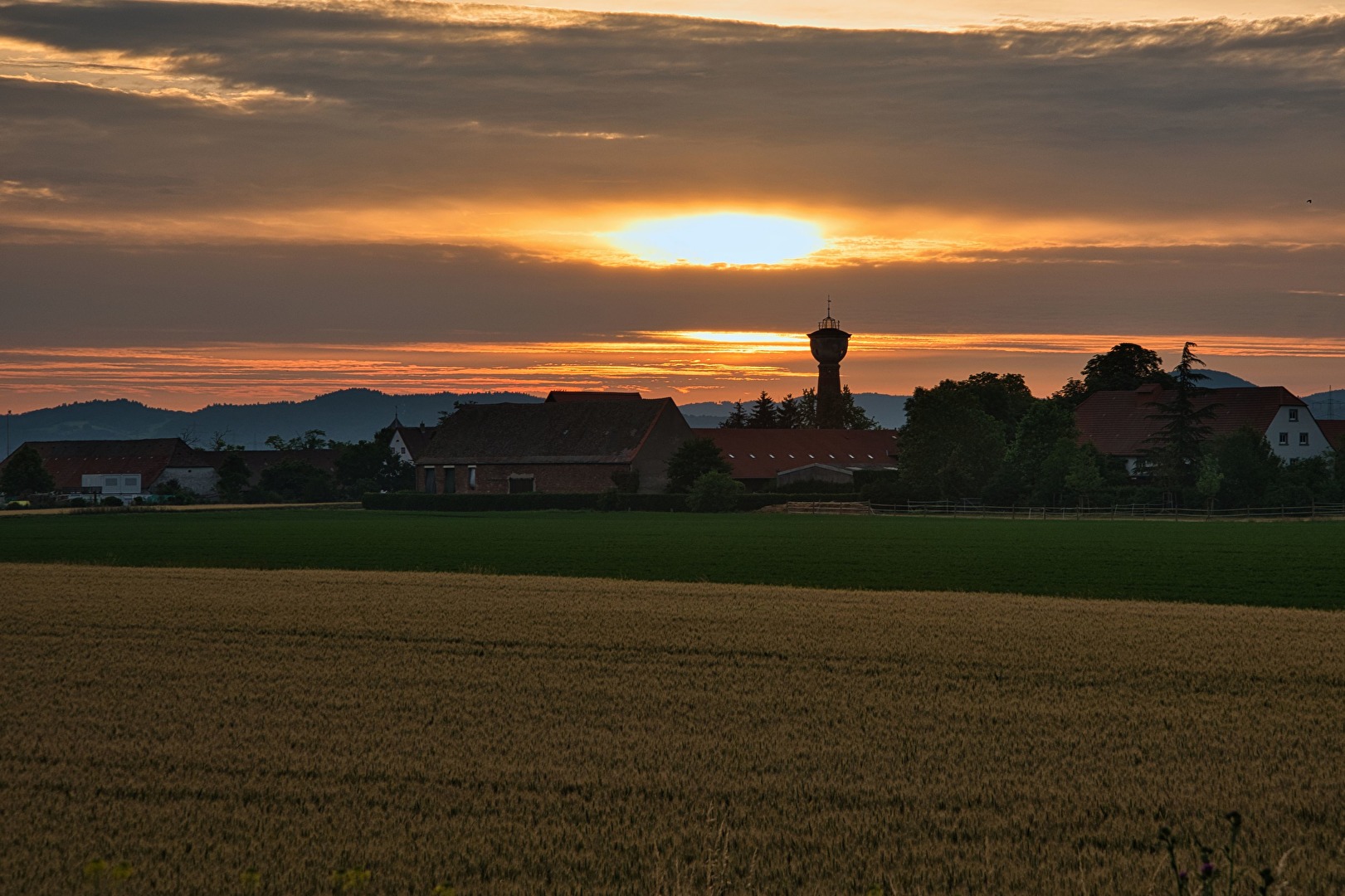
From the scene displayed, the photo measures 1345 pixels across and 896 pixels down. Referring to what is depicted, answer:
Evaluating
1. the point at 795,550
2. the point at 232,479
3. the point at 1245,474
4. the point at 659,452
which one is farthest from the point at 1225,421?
the point at 232,479

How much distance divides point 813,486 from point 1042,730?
80854mm

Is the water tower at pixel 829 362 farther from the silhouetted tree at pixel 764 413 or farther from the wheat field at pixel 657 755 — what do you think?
the wheat field at pixel 657 755

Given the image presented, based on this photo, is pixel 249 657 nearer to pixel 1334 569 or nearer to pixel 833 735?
pixel 833 735

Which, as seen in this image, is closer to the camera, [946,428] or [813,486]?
[946,428]

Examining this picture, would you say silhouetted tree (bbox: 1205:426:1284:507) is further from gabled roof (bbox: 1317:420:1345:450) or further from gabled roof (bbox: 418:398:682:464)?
gabled roof (bbox: 418:398:682:464)

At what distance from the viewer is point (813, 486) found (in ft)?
311

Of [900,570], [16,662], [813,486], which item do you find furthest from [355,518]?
[16,662]

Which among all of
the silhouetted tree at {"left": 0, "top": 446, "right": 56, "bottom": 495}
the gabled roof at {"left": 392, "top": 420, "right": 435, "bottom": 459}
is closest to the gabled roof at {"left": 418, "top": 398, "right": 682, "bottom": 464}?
the silhouetted tree at {"left": 0, "top": 446, "right": 56, "bottom": 495}

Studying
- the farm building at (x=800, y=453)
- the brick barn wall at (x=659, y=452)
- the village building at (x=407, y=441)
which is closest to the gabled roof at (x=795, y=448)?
the farm building at (x=800, y=453)

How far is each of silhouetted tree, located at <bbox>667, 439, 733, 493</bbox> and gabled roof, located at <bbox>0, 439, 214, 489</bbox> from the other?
248ft

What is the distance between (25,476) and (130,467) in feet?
72.3

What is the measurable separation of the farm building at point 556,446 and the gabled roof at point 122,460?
161ft

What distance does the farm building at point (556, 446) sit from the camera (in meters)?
102

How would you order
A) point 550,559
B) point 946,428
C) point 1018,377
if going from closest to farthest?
point 550,559
point 946,428
point 1018,377
